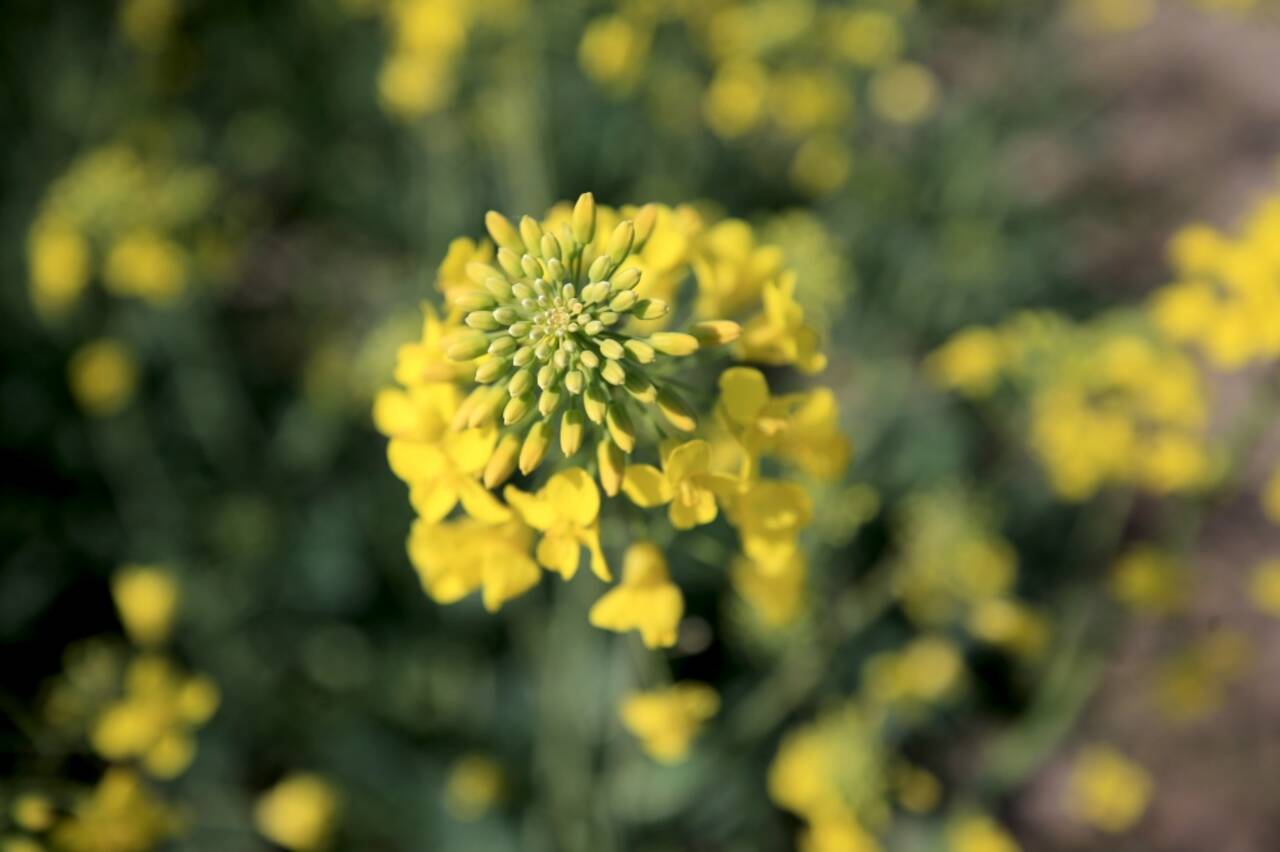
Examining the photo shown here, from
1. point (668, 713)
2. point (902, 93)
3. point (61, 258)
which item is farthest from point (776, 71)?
point (668, 713)

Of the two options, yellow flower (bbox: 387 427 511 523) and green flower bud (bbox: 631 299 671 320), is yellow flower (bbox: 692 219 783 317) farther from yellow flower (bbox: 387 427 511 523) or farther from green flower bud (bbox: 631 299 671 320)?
yellow flower (bbox: 387 427 511 523)

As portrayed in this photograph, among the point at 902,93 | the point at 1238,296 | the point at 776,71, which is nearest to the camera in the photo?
the point at 1238,296

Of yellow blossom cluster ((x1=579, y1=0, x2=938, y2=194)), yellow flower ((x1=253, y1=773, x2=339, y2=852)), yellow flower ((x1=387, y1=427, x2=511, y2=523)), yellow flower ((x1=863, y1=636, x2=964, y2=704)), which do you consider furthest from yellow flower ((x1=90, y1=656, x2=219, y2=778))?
yellow blossom cluster ((x1=579, y1=0, x2=938, y2=194))

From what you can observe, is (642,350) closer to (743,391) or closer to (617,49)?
(743,391)

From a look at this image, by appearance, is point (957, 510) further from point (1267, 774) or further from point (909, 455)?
point (1267, 774)

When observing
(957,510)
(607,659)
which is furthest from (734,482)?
(607,659)
